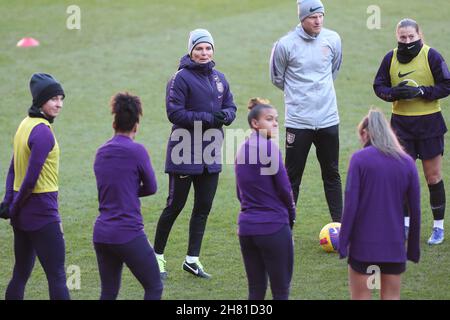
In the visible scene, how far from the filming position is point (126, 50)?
18.4 m

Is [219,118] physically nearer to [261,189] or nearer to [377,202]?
[261,189]

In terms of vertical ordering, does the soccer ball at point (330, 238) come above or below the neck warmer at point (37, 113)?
below

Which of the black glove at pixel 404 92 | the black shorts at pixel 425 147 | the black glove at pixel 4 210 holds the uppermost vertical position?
the black glove at pixel 404 92

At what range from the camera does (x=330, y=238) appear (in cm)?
853

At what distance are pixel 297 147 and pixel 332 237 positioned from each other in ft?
3.20

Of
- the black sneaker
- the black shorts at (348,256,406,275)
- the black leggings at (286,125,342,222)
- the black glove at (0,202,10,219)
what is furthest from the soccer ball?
the black glove at (0,202,10,219)

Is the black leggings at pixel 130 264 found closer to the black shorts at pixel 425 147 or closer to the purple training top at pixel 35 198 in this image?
the purple training top at pixel 35 198

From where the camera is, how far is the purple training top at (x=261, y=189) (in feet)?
20.3

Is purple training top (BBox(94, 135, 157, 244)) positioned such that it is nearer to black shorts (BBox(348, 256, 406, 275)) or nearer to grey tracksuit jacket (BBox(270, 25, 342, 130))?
black shorts (BBox(348, 256, 406, 275))

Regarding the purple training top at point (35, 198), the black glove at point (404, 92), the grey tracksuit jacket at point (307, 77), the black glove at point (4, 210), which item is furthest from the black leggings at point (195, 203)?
the black glove at point (404, 92)

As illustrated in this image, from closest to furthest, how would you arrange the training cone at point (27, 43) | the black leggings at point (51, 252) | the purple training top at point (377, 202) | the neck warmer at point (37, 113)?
the purple training top at point (377, 202) < the black leggings at point (51, 252) < the neck warmer at point (37, 113) < the training cone at point (27, 43)

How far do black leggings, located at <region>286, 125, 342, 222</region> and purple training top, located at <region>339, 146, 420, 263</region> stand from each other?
2703 mm

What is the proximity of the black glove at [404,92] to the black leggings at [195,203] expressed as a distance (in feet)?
6.62
